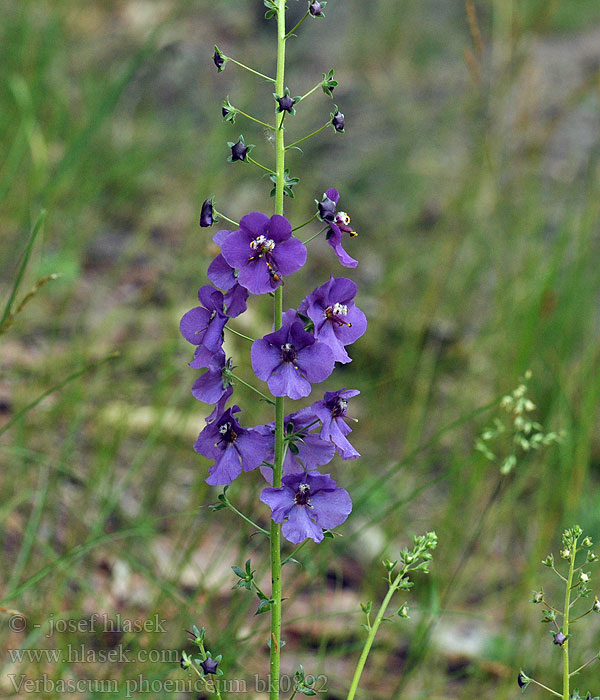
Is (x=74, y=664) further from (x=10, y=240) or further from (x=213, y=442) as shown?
(x=10, y=240)

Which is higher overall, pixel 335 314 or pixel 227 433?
pixel 335 314

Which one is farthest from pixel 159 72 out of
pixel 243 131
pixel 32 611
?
pixel 32 611

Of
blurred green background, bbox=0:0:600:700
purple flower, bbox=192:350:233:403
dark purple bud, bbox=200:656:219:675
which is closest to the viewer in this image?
dark purple bud, bbox=200:656:219:675

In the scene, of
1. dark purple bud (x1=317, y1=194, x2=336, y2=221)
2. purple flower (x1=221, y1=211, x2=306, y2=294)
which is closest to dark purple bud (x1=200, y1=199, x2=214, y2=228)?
purple flower (x1=221, y1=211, x2=306, y2=294)

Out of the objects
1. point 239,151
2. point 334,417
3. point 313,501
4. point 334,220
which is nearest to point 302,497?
point 313,501

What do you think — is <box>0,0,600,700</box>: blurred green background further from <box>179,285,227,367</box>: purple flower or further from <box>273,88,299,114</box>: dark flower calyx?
<box>273,88,299,114</box>: dark flower calyx

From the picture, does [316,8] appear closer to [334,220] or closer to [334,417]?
[334,220]
